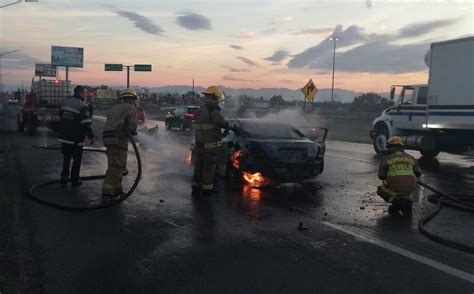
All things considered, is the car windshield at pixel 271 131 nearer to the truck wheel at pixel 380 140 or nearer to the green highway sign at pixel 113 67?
the truck wheel at pixel 380 140

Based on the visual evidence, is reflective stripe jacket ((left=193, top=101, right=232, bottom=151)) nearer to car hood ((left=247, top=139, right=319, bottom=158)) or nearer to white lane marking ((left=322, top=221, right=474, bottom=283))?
car hood ((left=247, top=139, right=319, bottom=158))

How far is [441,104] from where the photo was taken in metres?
13.7

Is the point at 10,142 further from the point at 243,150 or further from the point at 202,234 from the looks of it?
the point at 202,234

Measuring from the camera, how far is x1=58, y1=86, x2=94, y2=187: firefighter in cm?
873

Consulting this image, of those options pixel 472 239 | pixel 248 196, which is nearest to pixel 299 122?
pixel 248 196

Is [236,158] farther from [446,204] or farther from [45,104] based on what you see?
[45,104]

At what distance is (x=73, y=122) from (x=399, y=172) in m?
5.96

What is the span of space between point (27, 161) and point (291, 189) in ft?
23.5

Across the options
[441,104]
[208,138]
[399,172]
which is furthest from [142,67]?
[399,172]

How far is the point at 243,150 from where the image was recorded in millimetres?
8688

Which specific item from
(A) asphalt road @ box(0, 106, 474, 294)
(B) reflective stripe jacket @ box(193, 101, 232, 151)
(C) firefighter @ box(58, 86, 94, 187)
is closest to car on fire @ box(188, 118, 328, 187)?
(A) asphalt road @ box(0, 106, 474, 294)

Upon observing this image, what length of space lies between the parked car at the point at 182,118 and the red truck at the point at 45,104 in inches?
347

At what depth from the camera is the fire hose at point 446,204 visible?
5359 mm

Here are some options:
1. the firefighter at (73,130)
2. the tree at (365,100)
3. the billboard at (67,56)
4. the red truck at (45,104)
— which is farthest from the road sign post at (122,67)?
the firefighter at (73,130)
